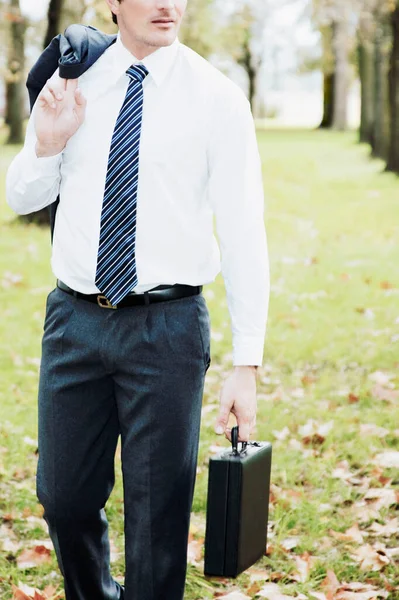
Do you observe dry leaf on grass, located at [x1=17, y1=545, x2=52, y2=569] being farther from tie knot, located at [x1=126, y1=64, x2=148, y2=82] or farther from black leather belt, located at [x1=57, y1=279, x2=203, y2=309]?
tie knot, located at [x1=126, y1=64, x2=148, y2=82]

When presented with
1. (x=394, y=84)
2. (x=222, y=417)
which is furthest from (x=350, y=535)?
(x=394, y=84)

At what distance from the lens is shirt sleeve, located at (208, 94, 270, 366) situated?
283 cm

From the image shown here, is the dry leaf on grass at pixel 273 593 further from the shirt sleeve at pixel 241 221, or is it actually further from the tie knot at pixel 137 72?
the tie knot at pixel 137 72

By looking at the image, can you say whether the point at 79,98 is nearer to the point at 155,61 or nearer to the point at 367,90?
the point at 155,61

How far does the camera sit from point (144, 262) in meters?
2.89

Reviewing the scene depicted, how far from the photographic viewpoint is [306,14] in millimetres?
18797

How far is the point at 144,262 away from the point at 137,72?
0.56 metres

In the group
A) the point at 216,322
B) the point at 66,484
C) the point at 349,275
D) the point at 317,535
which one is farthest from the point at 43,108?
the point at 349,275

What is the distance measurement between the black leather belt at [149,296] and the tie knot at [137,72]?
2.04 feet

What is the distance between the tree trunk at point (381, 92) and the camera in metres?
21.0

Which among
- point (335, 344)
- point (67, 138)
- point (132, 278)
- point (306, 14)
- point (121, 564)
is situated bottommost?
point (121, 564)

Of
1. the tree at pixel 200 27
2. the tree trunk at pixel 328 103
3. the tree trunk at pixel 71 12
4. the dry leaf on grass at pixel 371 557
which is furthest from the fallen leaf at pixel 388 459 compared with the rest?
the tree trunk at pixel 328 103

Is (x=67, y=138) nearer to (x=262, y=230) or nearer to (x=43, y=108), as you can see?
(x=43, y=108)

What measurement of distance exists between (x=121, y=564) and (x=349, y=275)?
20.6ft
